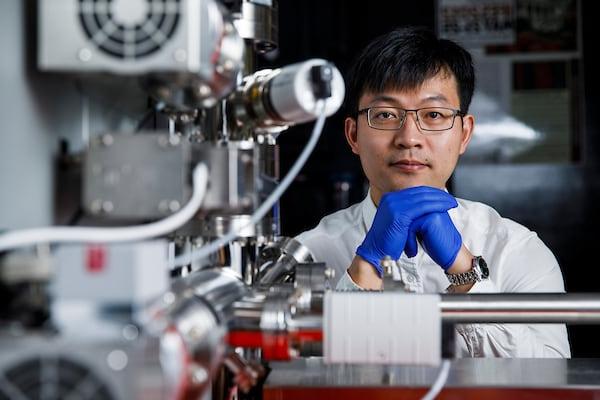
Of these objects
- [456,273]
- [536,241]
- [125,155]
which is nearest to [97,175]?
[125,155]

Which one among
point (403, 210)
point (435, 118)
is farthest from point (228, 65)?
point (435, 118)

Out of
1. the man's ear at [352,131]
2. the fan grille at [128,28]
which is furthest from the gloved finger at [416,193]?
the fan grille at [128,28]

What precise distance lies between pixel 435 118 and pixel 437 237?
13.7 inches

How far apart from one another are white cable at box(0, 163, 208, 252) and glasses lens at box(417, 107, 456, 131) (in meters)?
1.14

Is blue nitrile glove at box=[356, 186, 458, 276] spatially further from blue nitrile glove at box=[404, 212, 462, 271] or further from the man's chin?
the man's chin

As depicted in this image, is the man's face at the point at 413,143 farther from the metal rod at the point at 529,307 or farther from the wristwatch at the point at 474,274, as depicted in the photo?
the metal rod at the point at 529,307

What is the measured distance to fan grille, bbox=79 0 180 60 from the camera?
0.56 metres

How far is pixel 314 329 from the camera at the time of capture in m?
0.69

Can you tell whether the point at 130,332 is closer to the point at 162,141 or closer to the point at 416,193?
the point at 162,141

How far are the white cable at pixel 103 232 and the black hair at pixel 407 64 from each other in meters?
1.12

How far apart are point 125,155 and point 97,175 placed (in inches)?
1.0

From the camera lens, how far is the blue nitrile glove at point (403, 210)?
1.36 m

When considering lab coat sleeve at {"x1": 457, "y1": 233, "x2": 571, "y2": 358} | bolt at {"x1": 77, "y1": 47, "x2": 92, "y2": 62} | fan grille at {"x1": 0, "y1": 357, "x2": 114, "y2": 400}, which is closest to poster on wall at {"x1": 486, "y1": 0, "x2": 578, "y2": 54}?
lab coat sleeve at {"x1": 457, "y1": 233, "x2": 571, "y2": 358}

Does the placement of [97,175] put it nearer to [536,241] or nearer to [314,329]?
[314,329]
